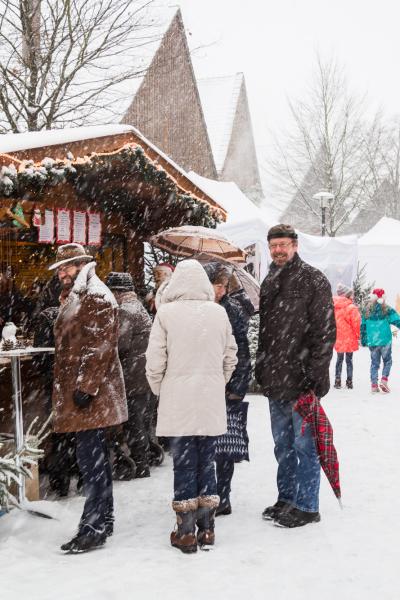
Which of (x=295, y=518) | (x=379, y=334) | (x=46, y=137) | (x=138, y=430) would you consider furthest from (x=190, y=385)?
(x=379, y=334)

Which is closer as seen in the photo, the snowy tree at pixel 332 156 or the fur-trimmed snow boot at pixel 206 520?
the fur-trimmed snow boot at pixel 206 520

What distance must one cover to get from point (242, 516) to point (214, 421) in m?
1.20

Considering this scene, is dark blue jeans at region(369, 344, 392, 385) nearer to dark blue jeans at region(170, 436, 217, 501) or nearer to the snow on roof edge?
the snow on roof edge

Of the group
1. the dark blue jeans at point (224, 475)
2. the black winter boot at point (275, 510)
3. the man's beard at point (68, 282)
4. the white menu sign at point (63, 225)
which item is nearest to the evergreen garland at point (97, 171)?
the white menu sign at point (63, 225)

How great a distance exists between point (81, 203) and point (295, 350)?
4891 mm

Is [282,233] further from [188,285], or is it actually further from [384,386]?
[384,386]

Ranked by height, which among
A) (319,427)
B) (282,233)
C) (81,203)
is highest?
(81,203)

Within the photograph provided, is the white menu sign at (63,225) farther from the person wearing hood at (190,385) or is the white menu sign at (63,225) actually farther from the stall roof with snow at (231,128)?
the stall roof with snow at (231,128)

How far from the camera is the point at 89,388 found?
424 cm

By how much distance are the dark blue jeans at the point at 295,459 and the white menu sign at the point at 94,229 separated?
479cm

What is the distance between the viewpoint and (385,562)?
4.16 meters

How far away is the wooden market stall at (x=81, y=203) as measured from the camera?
232 inches

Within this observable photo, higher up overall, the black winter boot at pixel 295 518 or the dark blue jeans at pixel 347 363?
the black winter boot at pixel 295 518

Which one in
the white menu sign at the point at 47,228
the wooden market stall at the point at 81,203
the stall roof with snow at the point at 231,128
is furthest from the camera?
the stall roof with snow at the point at 231,128
